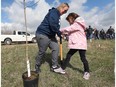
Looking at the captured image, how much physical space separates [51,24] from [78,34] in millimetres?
723

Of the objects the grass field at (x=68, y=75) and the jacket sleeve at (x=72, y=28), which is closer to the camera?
the grass field at (x=68, y=75)

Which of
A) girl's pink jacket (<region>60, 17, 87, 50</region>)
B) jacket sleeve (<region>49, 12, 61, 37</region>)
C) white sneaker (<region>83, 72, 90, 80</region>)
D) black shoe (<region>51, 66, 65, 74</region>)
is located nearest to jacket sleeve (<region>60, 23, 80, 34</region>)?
girl's pink jacket (<region>60, 17, 87, 50</region>)

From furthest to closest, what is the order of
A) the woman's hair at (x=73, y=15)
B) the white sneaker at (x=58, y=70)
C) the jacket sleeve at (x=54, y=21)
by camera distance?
1. the white sneaker at (x=58, y=70)
2. the woman's hair at (x=73, y=15)
3. the jacket sleeve at (x=54, y=21)

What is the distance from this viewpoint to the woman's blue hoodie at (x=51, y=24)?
198 inches

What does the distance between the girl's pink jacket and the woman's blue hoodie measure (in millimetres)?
352

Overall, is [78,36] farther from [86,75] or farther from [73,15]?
[86,75]

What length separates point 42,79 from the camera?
5.14 metres

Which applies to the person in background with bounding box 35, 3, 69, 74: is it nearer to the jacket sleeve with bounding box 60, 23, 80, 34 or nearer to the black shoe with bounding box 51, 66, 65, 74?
the jacket sleeve with bounding box 60, 23, 80, 34

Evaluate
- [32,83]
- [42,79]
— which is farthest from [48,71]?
[32,83]

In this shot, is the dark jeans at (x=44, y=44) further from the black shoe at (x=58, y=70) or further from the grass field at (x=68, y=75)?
the grass field at (x=68, y=75)

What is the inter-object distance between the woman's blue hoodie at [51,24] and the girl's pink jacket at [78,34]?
352 millimetres

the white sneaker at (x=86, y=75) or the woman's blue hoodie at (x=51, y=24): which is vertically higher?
the woman's blue hoodie at (x=51, y=24)

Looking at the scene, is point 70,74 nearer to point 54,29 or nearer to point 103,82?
point 103,82

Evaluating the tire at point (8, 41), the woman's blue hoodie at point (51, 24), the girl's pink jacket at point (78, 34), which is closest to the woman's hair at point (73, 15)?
the girl's pink jacket at point (78, 34)
